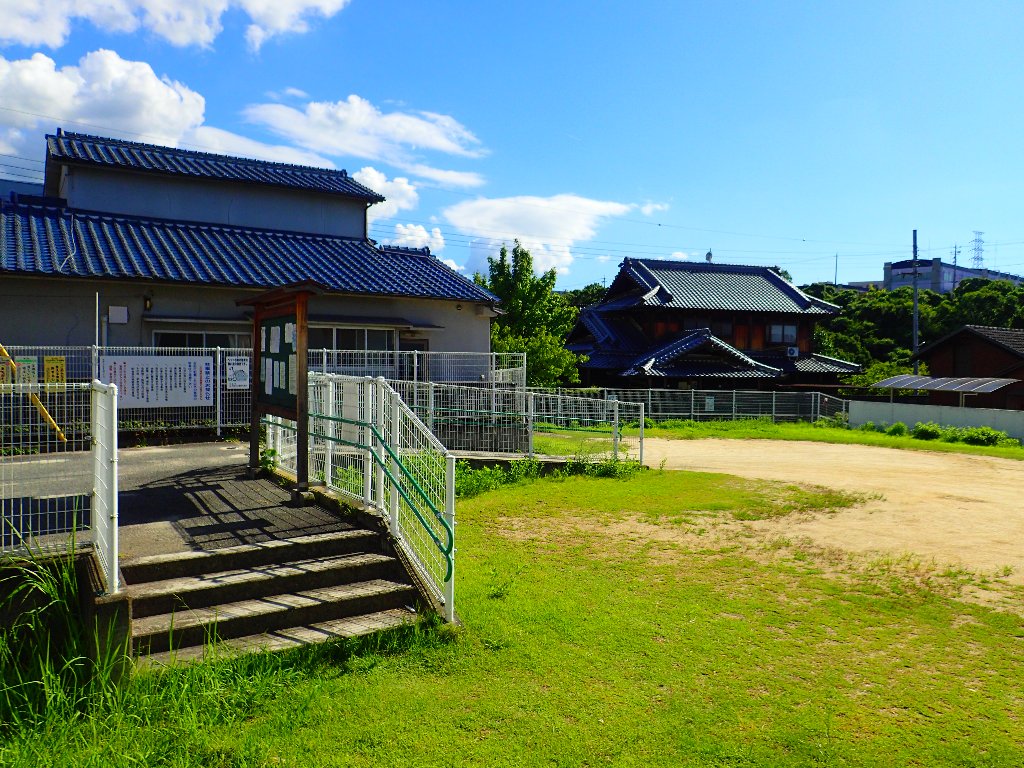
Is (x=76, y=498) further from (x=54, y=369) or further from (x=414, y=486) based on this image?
(x=54, y=369)

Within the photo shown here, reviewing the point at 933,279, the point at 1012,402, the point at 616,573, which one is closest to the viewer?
the point at 616,573

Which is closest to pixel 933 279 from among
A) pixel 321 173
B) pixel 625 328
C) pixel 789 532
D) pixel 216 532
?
pixel 625 328

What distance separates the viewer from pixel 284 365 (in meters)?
8.07

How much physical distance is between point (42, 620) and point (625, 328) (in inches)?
1315

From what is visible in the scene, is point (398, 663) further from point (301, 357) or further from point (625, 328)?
point (625, 328)

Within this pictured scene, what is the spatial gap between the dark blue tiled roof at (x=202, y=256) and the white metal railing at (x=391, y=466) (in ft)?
29.3

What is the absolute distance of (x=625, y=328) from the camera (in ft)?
120

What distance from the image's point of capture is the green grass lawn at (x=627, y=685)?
3908 millimetres

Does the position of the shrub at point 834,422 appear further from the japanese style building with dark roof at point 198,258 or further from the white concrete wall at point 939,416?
the japanese style building with dark roof at point 198,258

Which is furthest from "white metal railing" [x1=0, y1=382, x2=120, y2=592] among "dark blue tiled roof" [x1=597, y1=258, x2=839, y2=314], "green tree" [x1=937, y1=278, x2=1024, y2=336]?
"green tree" [x1=937, y1=278, x2=1024, y2=336]

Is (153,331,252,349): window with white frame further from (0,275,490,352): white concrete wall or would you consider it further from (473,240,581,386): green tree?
(473,240,581,386): green tree

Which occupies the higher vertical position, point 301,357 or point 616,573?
point 301,357

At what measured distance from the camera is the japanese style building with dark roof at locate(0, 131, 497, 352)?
1450 centimetres

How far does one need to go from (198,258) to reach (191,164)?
Answer: 14.8 feet
